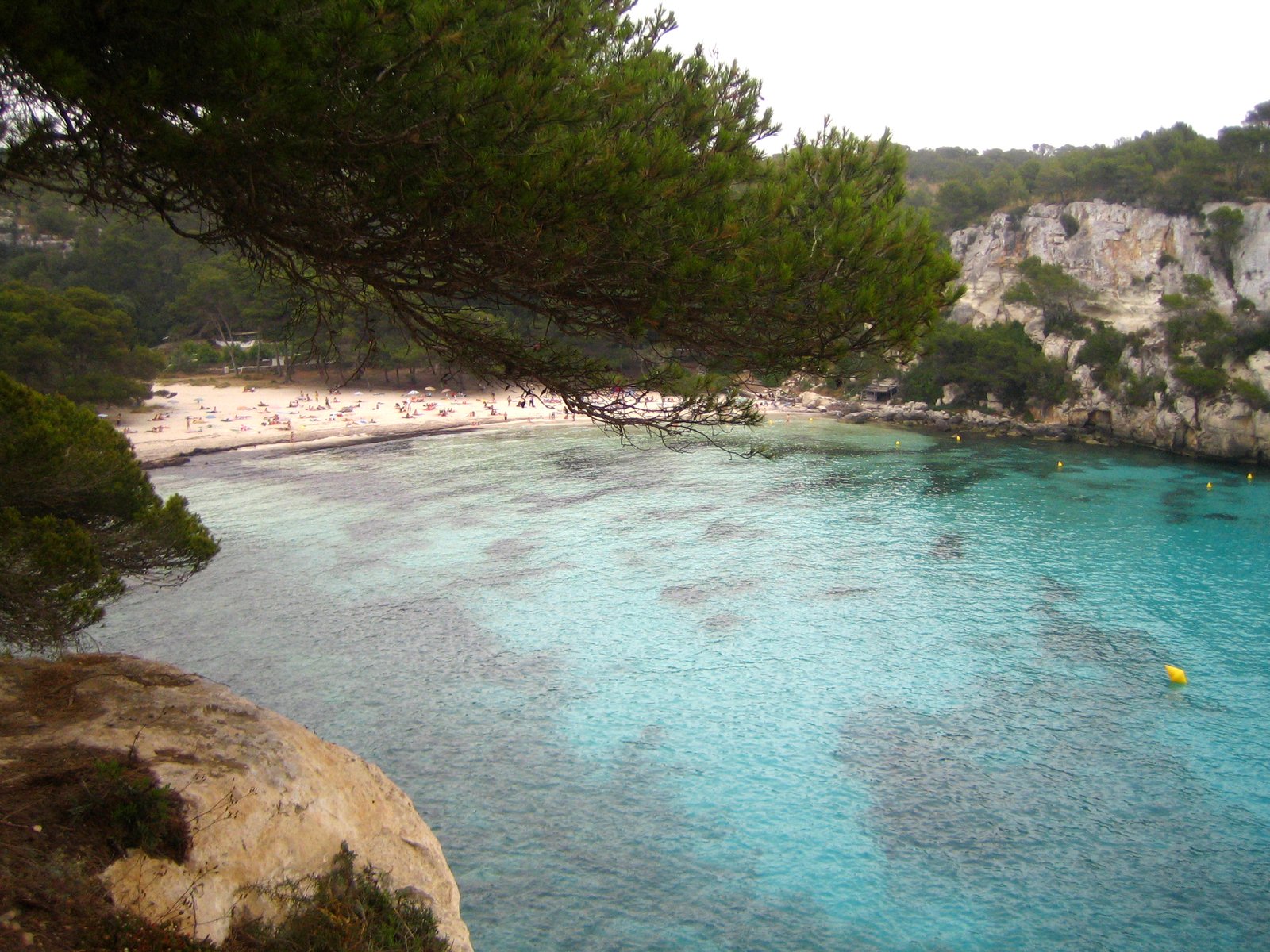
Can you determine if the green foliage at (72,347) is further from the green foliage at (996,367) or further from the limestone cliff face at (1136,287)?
the limestone cliff face at (1136,287)

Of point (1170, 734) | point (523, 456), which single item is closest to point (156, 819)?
point (1170, 734)

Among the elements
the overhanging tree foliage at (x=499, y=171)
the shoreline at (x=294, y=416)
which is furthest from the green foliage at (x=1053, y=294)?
the overhanging tree foliage at (x=499, y=171)

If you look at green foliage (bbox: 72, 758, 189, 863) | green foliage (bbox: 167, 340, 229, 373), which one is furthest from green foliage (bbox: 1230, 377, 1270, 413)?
green foliage (bbox: 167, 340, 229, 373)

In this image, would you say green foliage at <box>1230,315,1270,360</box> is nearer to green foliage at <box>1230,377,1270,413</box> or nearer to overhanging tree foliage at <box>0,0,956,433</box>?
green foliage at <box>1230,377,1270,413</box>

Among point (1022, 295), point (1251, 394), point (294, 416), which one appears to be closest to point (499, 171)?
point (1251, 394)

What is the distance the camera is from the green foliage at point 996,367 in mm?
37328

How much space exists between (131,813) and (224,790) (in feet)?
2.14

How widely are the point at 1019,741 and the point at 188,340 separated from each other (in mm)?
48033

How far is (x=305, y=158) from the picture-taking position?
192 inches

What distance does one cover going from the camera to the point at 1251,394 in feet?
97.1

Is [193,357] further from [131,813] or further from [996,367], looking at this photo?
[131,813]

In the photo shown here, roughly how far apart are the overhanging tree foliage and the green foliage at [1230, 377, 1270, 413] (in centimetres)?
2989

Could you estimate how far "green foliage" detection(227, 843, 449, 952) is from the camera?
4.38 m

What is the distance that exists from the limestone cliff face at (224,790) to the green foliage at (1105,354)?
36.3 metres
